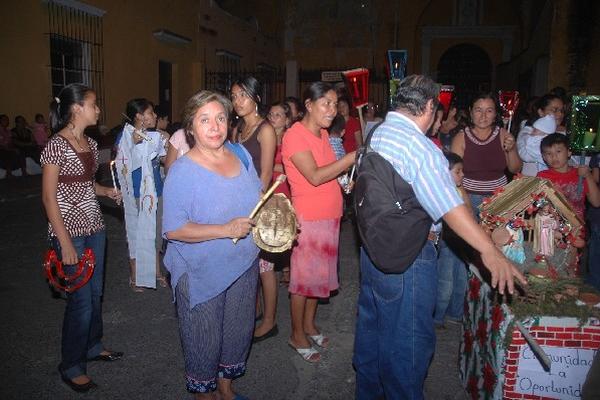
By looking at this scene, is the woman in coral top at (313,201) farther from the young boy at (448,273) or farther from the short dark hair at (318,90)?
the young boy at (448,273)

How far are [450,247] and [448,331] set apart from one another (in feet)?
2.54

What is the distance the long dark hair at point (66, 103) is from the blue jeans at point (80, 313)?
2.58ft

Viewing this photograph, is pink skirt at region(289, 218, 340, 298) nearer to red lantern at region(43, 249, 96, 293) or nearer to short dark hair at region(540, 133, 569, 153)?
red lantern at region(43, 249, 96, 293)

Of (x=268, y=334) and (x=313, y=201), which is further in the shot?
(x=268, y=334)

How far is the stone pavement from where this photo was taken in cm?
352

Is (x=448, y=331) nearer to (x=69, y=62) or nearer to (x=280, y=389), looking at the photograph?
(x=280, y=389)

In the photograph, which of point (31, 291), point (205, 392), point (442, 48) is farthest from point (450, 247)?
point (442, 48)

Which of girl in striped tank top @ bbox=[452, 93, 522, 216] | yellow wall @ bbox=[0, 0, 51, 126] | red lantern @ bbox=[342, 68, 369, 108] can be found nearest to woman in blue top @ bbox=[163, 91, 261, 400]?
red lantern @ bbox=[342, 68, 369, 108]

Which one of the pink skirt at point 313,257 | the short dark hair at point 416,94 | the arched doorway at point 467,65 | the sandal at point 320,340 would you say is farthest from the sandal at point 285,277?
the arched doorway at point 467,65

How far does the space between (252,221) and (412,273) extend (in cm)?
93

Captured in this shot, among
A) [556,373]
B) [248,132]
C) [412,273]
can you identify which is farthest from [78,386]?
[556,373]

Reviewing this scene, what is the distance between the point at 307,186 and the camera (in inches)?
147

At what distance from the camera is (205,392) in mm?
2906

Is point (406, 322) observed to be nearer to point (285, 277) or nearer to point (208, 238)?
point (208, 238)
